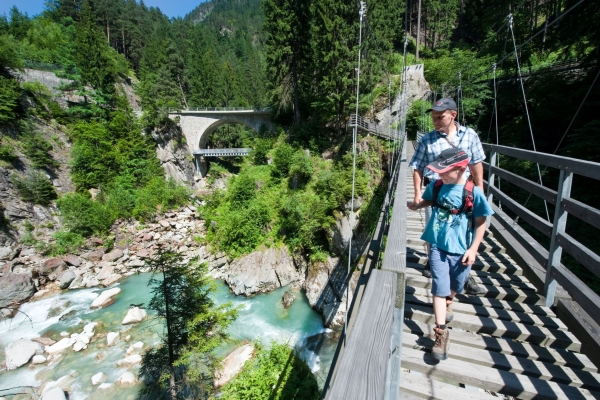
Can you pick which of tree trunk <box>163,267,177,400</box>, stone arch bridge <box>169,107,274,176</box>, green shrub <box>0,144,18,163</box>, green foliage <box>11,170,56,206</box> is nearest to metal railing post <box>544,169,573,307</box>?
tree trunk <box>163,267,177,400</box>

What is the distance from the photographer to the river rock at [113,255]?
45.1 ft

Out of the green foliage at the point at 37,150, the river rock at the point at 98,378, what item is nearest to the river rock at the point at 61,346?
the river rock at the point at 98,378

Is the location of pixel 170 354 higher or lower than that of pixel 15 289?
higher

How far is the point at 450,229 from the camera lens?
1.75 meters

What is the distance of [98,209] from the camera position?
51.3ft

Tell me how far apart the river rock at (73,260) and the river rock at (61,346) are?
19.2 ft

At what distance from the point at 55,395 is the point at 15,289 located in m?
7.24

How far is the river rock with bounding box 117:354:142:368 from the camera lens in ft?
25.7

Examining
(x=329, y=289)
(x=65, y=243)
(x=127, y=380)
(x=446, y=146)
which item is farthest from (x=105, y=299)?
(x=446, y=146)

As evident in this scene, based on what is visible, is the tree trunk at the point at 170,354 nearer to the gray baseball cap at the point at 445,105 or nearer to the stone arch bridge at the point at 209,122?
the gray baseball cap at the point at 445,105

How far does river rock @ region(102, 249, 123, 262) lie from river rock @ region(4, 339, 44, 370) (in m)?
5.54

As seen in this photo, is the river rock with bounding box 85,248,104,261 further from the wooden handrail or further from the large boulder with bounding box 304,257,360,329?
the wooden handrail

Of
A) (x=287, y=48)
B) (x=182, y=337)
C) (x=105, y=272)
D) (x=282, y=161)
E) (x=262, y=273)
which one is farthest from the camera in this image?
(x=287, y=48)

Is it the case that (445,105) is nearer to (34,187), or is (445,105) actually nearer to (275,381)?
(275,381)
